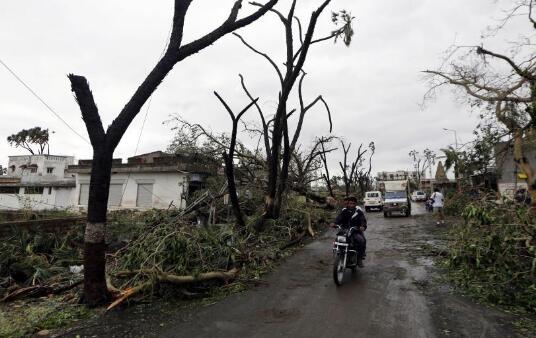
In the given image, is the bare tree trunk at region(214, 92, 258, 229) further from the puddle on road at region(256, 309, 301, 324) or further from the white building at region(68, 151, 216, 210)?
the white building at region(68, 151, 216, 210)

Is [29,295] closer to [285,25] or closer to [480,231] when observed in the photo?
[480,231]

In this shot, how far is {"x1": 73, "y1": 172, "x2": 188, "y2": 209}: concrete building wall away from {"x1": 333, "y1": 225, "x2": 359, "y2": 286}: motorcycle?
17.9m

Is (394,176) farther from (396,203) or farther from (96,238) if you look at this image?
(96,238)

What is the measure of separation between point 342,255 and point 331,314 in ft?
7.00

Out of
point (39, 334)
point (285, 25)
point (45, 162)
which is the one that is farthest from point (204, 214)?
point (45, 162)

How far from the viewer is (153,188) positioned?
26.5m

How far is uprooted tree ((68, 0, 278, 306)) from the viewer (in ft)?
22.5

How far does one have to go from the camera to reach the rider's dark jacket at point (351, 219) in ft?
29.0

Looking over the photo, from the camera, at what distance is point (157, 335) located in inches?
215

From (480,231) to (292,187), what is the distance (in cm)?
1391

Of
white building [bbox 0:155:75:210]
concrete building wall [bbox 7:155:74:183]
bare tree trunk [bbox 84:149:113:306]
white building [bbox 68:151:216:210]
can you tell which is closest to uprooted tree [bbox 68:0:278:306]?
bare tree trunk [bbox 84:149:113:306]

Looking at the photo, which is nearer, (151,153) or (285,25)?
(285,25)

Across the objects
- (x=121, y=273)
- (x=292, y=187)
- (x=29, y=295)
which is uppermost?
(x=292, y=187)

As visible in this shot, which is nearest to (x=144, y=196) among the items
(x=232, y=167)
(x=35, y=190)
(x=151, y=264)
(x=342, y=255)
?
(x=35, y=190)
